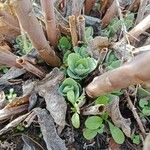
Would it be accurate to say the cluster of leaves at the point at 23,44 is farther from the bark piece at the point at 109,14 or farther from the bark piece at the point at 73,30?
the bark piece at the point at 109,14

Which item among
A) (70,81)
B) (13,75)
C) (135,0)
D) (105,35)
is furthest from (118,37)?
(13,75)

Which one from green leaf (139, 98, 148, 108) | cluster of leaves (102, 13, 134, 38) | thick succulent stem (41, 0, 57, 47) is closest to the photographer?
thick succulent stem (41, 0, 57, 47)

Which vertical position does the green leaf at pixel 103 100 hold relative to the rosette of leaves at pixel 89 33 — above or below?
below

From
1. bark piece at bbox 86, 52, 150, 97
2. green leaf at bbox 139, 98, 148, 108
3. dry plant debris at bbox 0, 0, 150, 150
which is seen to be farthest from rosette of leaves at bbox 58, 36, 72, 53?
green leaf at bbox 139, 98, 148, 108

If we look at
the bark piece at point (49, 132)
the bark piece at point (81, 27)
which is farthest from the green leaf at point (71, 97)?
the bark piece at point (81, 27)

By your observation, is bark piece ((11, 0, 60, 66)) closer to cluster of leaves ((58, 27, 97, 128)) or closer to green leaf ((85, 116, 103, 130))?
cluster of leaves ((58, 27, 97, 128))

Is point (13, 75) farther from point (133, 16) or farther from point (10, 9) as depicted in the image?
point (133, 16)
